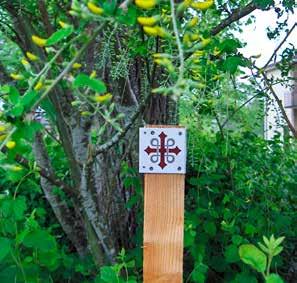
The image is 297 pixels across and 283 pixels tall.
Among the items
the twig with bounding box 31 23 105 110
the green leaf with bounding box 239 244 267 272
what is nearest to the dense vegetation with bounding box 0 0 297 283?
the green leaf with bounding box 239 244 267 272

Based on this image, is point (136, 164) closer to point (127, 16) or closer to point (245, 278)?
point (245, 278)

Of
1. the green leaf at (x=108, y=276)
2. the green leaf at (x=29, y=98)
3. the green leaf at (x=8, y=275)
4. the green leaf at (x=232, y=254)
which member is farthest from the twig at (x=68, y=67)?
the green leaf at (x=232, y=254)

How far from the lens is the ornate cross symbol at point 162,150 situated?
6.87ft

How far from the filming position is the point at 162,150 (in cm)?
210

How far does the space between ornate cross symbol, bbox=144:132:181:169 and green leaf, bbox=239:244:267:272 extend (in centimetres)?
42

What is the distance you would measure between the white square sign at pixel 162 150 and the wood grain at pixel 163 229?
0.04 m

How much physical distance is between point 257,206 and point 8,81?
4.59 feet

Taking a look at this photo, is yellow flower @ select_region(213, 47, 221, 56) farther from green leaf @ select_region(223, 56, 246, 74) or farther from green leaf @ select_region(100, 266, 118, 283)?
green leaf @ select_region(100, 266, 118, 283)

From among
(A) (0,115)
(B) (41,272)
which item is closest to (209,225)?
(B) (41,272)

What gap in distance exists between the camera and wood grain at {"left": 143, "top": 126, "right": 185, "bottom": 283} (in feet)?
7.06

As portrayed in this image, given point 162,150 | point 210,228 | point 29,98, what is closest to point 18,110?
point 29,98

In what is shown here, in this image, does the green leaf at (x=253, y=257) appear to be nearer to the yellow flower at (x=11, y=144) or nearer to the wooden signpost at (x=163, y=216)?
the wooden signpost at (x=163, y=216)

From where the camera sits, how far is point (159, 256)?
216cm

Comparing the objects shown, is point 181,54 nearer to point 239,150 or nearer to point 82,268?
point 82,268
